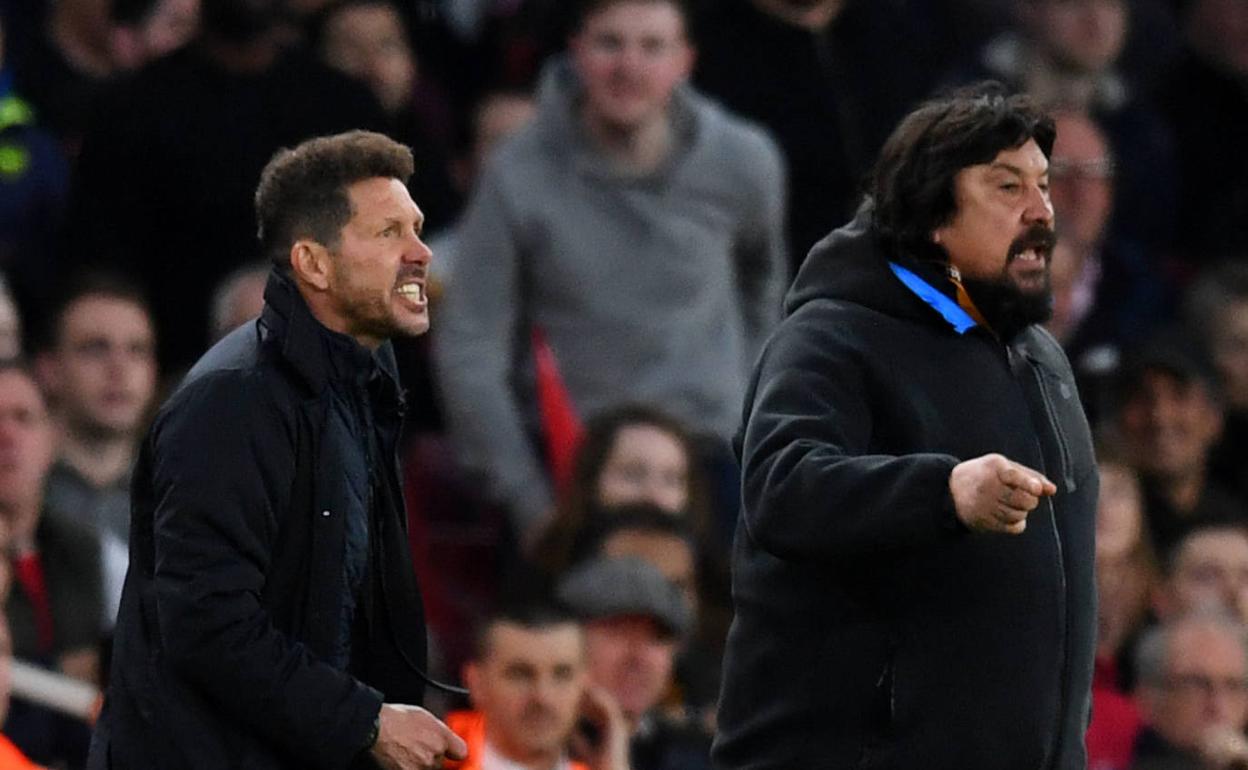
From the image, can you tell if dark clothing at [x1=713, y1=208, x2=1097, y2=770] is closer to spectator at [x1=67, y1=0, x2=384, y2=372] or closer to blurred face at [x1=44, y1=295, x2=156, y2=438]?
blurred face at [x1=44, y1=295, x2=156, y2=438]

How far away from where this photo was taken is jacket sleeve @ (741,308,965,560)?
457 centimetres

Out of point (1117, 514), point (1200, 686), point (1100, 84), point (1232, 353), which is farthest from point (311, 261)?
point (1100, 84)

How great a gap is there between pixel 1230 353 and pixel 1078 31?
1.19 meters

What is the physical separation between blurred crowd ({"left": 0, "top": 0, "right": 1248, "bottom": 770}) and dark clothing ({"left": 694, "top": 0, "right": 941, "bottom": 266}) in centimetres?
1

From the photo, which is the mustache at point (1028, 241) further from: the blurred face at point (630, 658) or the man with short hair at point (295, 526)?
the blurred face at point (630, 658)

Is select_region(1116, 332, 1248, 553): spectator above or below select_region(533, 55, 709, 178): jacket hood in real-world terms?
below

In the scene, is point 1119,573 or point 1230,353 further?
point 1230,353

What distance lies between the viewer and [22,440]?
7680mm

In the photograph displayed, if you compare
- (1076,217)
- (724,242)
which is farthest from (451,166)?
(1076,217)

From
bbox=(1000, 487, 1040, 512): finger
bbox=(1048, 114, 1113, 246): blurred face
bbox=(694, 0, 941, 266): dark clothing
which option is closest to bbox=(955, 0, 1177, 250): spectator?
bbox=(1048, 114, 1113, 246): blurred face

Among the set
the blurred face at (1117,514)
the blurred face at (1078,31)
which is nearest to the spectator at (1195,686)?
Answer: the blurred face at (1117,514)

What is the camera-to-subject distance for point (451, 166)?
9.70m

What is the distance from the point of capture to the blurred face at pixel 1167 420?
920 cm

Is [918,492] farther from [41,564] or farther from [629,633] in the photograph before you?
[41,564]
